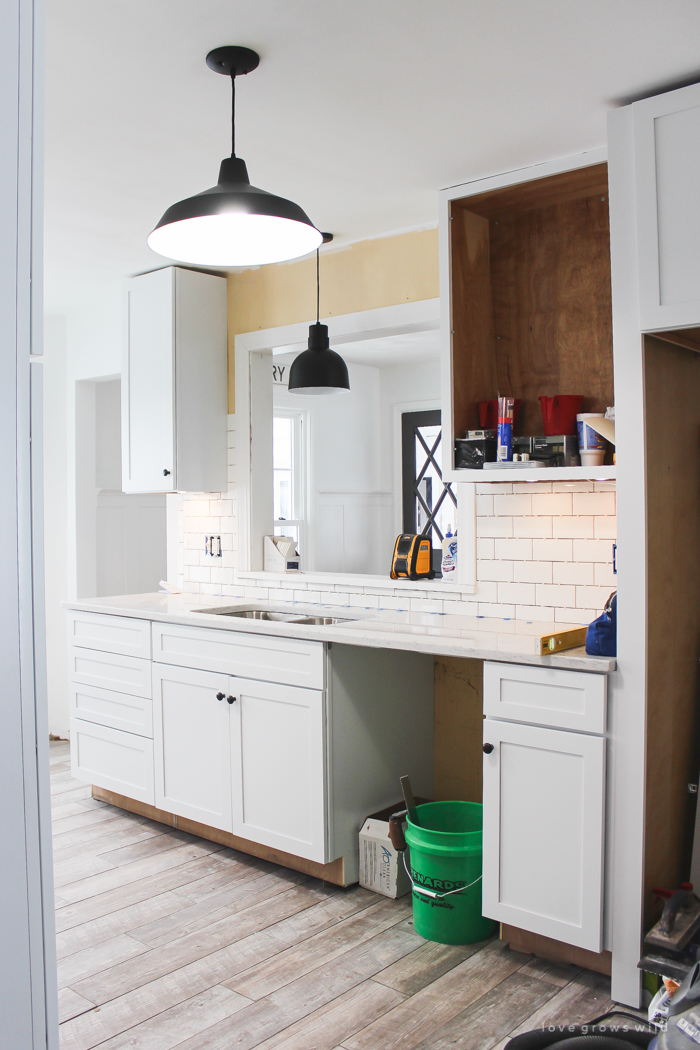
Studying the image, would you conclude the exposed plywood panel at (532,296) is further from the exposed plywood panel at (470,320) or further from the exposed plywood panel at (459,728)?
the exposed plywood panel at (459,728)

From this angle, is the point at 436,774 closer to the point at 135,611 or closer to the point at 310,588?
the point at 310,588

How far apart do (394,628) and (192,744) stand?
42.7 inches

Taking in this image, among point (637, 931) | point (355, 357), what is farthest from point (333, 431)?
point (637, 931)

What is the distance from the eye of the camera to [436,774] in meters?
3.57

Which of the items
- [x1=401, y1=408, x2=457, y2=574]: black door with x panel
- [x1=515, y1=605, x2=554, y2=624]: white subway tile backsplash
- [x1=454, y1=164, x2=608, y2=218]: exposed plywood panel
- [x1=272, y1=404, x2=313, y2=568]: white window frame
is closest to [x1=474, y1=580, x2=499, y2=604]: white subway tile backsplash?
A: [x1=515, y1=605, x2=554, y2=624]: white subway tile backsplash

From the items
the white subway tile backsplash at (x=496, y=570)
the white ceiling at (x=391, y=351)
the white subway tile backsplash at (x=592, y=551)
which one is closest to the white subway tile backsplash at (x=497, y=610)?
the white subway tile backsplash at (x=496, y=570)

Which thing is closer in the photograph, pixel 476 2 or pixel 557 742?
pixel 476 2

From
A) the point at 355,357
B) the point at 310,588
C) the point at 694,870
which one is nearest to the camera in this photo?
the point at 694,870

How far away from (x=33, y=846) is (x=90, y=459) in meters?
4.56

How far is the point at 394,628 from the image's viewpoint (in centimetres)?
300

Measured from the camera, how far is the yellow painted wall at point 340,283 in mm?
3508

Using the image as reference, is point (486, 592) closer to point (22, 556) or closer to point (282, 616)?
point (282, 616)

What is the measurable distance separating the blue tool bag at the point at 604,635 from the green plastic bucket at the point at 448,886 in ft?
2.51

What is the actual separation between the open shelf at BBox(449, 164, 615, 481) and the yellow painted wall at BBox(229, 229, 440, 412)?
0.29 meters
